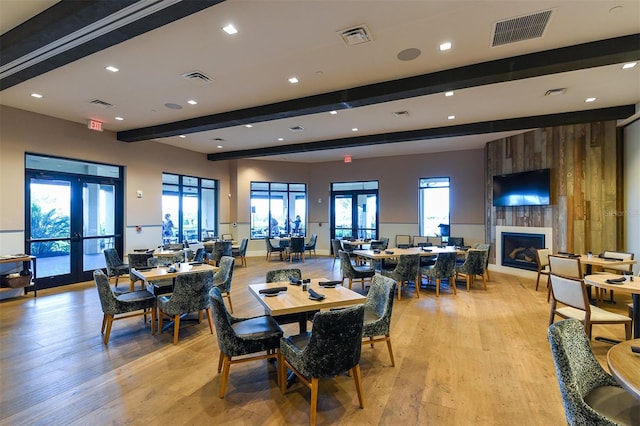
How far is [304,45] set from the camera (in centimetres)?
365

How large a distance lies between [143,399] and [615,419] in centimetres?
316

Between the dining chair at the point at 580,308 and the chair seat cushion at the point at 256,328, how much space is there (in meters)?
3.19

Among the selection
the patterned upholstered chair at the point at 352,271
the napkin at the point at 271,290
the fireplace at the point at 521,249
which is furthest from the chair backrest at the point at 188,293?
A: the fireplace at the point at 521,249

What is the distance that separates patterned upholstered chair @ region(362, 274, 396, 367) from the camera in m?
2.96

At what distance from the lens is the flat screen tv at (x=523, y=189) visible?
7039mm

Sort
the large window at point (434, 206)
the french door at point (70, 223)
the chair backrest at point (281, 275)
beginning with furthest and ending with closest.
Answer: the large window at point (434, 206)
the french door at point (70, 223)
the chair backrest at point (281, 275)

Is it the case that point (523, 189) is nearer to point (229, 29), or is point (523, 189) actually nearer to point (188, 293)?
point (229, 29)

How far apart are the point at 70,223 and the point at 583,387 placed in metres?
8.58

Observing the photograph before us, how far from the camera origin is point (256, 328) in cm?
289

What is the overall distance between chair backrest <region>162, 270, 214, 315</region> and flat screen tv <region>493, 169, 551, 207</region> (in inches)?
284

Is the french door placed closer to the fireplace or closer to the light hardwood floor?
the light hardwood floor

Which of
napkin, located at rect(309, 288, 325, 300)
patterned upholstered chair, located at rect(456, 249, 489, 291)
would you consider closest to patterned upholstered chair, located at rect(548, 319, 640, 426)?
napkin, located at rect(309, 288, 325, 300)

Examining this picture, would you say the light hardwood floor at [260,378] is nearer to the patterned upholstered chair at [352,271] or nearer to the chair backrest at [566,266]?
the chair backrest at [566,266]

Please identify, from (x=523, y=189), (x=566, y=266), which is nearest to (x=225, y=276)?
(x=566, y=266)
